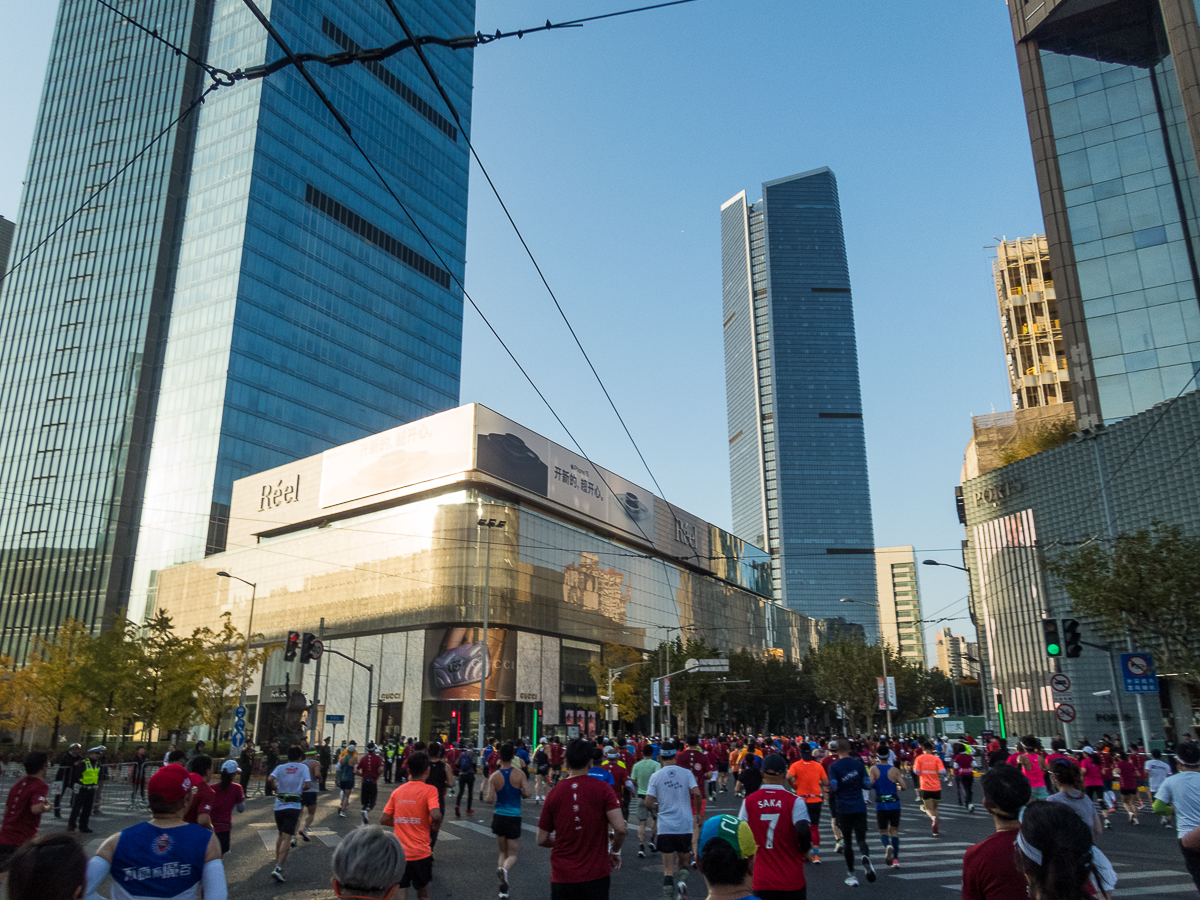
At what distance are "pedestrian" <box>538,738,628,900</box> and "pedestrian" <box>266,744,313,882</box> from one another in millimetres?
7525

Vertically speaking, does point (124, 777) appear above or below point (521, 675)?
below

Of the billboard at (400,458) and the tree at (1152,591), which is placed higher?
the billboard at (400,458)

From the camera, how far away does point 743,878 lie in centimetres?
411

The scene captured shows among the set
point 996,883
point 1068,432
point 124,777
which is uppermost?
point 1068,432

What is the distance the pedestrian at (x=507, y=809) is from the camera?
10875 mm

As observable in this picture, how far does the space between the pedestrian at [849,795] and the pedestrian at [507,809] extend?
4738 mm

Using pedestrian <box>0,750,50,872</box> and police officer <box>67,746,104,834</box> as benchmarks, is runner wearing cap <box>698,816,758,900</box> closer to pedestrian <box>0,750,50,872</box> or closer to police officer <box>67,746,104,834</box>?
pedestrian <box>0,750,50,872</box>

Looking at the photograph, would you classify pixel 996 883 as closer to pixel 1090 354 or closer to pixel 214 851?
pixel 214 851

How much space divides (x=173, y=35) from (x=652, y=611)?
93.2 m

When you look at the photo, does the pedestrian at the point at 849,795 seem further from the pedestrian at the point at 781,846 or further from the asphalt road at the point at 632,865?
the pedestrian at the point at 781,846

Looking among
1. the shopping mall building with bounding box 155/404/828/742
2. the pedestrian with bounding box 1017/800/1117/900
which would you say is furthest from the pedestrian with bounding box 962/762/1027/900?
the shopping mall building with bounding box 155/404/828/742

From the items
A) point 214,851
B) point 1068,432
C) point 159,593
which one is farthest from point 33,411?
point 214,851

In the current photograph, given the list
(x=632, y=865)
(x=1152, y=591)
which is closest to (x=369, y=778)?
(x=632, y=865)

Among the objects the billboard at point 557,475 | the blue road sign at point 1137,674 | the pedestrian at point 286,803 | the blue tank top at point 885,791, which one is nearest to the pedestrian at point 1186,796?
the blue tank top at point 885,791
